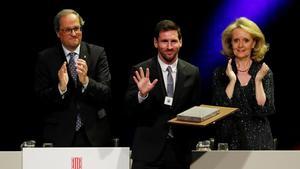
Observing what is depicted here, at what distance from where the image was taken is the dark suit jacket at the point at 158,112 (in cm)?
333

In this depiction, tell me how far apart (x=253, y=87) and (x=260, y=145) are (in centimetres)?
33

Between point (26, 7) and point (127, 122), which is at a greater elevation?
point (26, 7)

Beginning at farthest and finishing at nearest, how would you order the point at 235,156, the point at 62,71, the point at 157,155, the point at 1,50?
the point at 1,50, the point at 62,71, the point at 157,155, the point at 235,156

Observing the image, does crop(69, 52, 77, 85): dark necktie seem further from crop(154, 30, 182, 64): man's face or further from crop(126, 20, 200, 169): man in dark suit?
crop(154, 30, 182, 64): man's face

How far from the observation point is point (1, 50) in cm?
455

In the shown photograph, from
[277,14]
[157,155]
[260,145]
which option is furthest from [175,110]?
[277,14]

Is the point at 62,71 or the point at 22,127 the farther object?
the point at 22,127

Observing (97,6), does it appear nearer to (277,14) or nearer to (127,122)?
(127,122)

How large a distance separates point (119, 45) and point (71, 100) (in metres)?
1.07

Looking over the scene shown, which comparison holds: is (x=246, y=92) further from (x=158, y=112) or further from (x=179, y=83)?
(x=158, y=112)

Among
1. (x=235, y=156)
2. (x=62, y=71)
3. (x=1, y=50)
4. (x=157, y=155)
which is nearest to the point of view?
(x=235, y=156)

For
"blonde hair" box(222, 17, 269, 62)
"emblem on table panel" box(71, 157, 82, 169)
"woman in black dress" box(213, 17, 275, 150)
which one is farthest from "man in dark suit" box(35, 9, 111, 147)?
"blonde hair" box(222, 17, 269, 62)

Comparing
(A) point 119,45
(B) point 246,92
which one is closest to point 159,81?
(B) point 246,92

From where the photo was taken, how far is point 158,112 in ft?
11.1
